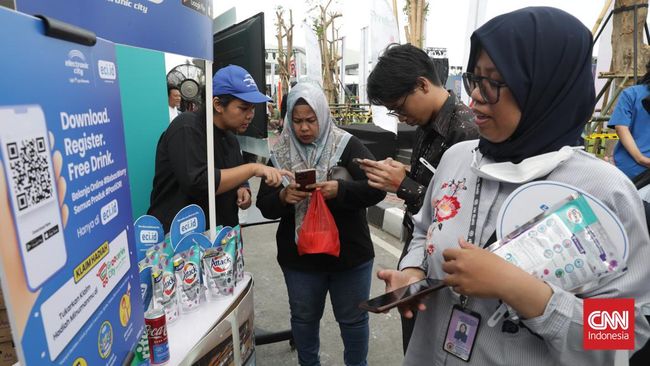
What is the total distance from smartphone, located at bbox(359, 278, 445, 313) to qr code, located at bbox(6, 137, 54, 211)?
2.32 ft

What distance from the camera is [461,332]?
1.05 m

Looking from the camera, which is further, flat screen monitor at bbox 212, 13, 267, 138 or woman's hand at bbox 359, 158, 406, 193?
flat screen monitor at bbox 212, 13, 267, 138

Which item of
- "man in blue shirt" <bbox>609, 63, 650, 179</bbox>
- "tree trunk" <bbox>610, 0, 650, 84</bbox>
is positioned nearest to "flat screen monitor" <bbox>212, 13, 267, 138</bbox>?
"man in blue shirt" <bbox>609, 63, 650, 179</bbox>

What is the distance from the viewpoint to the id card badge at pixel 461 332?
40.4 inches

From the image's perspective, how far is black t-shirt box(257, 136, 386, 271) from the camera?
6.55ft

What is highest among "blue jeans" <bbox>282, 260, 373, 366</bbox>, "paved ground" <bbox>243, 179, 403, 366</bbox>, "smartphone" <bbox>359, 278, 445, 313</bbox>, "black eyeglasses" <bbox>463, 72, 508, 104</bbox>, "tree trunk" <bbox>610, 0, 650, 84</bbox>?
"tree trunk" <bbox>610, 0, 650, 84</bbox>

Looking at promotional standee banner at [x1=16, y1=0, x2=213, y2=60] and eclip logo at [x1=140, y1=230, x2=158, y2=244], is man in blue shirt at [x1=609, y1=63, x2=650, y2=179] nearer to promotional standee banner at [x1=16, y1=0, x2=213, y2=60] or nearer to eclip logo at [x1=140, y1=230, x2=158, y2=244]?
promotional standee banner at [x1=16, y1=0, x2=213, y2=60]

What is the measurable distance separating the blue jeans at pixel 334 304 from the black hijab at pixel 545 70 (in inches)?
51.3

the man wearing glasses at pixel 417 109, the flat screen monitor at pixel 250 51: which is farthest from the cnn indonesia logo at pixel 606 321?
the flat screen monitor at pixel 250 51

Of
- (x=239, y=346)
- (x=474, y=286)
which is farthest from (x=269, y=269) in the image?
(x=474, y=286)

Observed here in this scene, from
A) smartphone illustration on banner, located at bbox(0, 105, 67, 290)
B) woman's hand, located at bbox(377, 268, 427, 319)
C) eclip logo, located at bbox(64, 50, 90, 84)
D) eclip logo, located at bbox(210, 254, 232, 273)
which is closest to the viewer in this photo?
smartphone illustration on banner, located at bbox(0, 105, 67, 290)

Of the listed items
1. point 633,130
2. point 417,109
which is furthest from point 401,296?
point 633,130

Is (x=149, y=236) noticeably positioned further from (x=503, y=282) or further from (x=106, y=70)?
(x=503, y=282)

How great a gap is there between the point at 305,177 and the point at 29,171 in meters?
1.31
